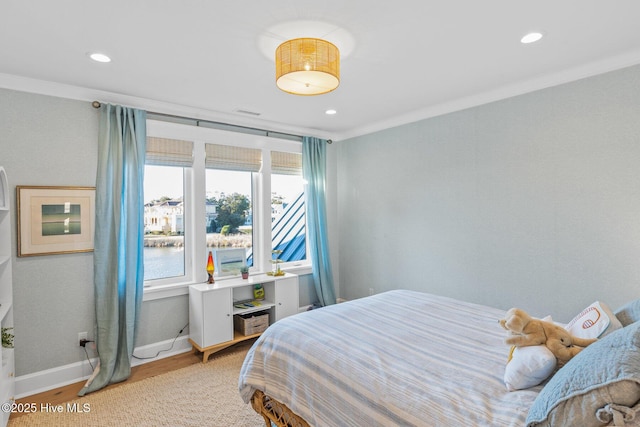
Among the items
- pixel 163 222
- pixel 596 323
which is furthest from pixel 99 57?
pixel 596 323

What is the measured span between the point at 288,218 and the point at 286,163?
728 millimetres

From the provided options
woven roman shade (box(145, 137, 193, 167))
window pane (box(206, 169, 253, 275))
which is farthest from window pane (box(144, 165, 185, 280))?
A: window pane (box(206, 169, 253, 275))

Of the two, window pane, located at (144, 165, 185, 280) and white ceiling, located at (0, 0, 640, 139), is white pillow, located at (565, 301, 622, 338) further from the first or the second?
window pane, located at (144, 165, 185, 280)

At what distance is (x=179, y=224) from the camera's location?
3545 millimetres

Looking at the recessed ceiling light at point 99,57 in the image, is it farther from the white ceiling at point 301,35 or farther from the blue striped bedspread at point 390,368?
the blue striped bedspread at point 390,368

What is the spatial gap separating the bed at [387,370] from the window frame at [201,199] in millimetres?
A: 1646

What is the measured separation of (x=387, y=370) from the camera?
1.57 meters

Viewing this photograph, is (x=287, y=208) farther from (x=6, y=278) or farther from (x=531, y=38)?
(x=531, y=38)

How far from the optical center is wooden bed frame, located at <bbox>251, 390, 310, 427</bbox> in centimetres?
184

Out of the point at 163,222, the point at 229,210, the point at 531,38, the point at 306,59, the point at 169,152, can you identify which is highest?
the point at 531,38

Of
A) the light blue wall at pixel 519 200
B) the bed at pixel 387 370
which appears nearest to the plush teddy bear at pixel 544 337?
the bed at pixel 387 370

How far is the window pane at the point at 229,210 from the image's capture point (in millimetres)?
3727

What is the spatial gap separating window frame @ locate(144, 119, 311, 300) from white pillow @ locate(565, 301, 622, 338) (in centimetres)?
307

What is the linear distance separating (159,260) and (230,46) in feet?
7.35
